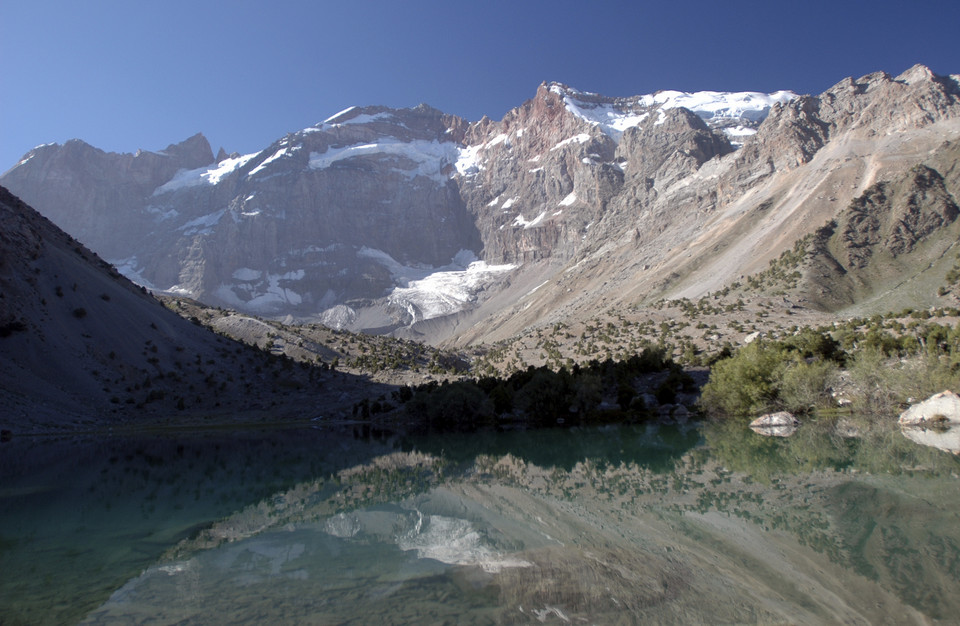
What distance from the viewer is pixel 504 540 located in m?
13.6

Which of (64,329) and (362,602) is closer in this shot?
(362,602)

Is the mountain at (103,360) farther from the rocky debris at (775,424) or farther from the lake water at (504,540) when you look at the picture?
the rocky debris at (775,424)

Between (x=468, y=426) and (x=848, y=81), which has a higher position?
(x=848, y=81)

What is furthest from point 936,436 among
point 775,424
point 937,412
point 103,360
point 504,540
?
point 103,360

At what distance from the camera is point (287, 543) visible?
1396cm

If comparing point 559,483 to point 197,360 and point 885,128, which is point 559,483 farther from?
point 885,128

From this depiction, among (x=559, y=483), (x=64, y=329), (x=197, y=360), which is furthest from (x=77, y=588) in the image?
(x=197, y=360)

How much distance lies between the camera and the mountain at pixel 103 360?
4431cm

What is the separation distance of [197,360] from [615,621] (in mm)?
57630

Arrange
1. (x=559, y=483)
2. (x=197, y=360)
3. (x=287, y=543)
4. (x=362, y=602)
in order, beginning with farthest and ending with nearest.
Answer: (x=197, y=360) < (x=559, y=483) < (x=287, y=543) < (x=362, y=602)

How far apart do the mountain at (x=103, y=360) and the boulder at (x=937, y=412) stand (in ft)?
153

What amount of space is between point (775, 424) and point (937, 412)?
8093 mm

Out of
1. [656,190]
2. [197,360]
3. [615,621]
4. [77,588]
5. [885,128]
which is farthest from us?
[656,190]

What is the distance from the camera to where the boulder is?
104ft
